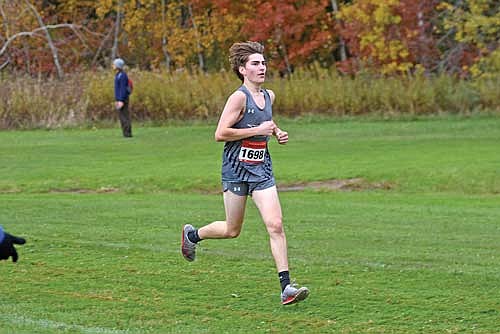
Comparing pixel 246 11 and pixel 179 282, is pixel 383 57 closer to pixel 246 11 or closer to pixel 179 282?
pixel 246 11

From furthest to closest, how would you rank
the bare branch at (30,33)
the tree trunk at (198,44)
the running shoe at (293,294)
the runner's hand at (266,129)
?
the tree trunk at (198,44), the bare branch at (30,33), the runner's hand at (266,129), the running shoe at (293,294)

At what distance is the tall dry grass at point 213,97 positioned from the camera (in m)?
36.1

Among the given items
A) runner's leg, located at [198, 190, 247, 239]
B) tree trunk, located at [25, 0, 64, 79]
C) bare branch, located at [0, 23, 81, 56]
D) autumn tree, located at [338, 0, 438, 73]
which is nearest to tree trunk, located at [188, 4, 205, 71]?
bare branch, located at [0, 23, 81, 56]

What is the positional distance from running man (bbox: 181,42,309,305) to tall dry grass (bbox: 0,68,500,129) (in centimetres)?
2730

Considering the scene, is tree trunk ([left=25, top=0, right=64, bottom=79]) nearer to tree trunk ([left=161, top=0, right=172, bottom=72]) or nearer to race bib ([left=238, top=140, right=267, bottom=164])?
tree trunk ([left=161, top=0, right=172, bottom=72])

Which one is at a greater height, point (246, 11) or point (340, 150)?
point (246, 11)

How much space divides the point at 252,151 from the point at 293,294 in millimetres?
1114

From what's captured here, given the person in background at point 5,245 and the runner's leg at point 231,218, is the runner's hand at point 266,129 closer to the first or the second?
the runner's leg at point 231,218

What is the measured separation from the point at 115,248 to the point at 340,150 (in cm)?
1421

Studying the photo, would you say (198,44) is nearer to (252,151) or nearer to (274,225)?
(252,151)

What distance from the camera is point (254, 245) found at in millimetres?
12445

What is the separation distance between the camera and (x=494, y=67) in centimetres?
3738

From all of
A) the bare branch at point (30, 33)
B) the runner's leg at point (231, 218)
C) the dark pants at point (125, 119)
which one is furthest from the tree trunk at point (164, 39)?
the runner's leg at point (231, 218)

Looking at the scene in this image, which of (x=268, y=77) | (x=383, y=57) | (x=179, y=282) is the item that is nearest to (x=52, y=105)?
(x=268, y=77)
